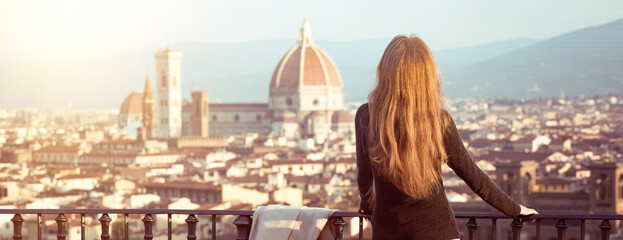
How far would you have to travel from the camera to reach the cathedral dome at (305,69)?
269 feet

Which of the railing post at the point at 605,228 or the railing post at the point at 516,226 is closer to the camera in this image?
the railing post at the point at 516,226

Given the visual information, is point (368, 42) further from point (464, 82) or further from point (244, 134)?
point (244, 134)

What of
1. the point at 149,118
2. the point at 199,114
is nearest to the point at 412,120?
the point at 149,118

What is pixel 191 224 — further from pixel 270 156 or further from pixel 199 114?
pixel 199 114

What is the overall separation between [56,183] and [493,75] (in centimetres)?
8286

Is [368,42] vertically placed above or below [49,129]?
above

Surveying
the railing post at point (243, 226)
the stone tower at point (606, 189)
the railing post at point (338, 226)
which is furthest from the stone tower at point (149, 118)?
the railing post at point (338, 226)

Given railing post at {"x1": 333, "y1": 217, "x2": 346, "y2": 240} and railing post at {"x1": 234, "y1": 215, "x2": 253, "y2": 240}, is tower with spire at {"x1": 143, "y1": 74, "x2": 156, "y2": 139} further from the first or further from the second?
railing post at {"x1": 333, "y1": 217, "x2": 346, "y2": 240}

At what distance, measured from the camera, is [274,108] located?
81250 mm

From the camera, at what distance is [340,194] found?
34.7m

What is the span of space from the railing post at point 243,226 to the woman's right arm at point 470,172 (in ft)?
3.13

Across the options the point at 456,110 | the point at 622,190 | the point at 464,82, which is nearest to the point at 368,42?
the point at 464,82

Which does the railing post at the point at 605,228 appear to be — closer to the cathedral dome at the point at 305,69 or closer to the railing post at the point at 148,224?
the railing post at the point at 148,224

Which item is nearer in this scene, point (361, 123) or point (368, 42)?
point (361, 123)
